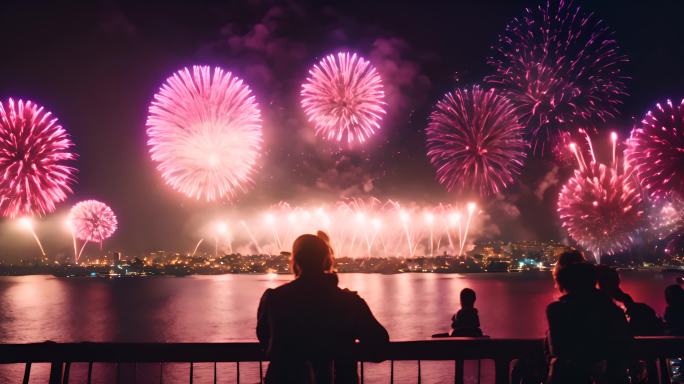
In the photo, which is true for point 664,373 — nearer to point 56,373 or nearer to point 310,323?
point 310,323

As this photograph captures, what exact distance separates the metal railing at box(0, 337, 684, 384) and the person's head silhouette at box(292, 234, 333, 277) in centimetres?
178

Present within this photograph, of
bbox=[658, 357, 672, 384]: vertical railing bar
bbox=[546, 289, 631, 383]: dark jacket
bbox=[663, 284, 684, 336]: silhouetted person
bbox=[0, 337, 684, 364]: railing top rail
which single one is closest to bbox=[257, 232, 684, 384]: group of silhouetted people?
bbox=[546, 289, 631, 383]: dark jacket

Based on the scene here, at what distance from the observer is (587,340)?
17.8ft

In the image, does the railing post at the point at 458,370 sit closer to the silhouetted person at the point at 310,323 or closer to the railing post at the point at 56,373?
the silhouetted person at the point at 310,323

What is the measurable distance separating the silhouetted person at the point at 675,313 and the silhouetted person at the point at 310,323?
6.63 m

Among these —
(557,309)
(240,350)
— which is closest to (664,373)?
(557,309)

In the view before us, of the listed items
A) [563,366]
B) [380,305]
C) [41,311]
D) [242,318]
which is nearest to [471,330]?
[563,366]

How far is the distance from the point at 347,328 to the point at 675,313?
705 centimetres

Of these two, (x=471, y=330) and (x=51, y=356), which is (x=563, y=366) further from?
(x=51, y=356)

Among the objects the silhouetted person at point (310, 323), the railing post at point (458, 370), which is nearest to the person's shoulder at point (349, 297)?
the silhouetted person at point (310, 323)

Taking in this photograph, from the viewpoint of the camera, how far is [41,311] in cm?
9694

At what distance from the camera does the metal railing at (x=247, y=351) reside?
21.7ft

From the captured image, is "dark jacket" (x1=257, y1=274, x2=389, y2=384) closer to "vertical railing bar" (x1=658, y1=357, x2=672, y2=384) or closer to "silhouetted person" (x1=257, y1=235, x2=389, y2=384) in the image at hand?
"silhouetted person" (x1=257, y1=235, x2=389, y2=384)

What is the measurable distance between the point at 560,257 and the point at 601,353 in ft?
4.53
